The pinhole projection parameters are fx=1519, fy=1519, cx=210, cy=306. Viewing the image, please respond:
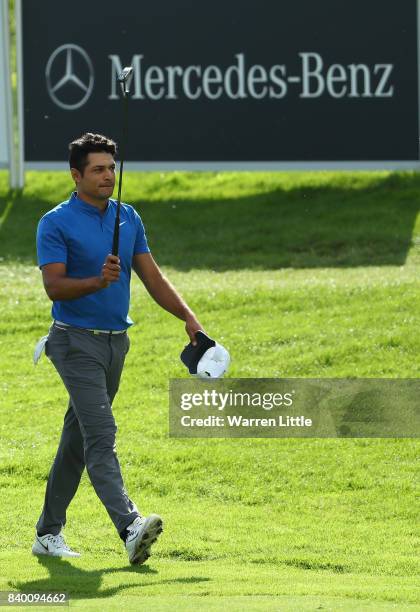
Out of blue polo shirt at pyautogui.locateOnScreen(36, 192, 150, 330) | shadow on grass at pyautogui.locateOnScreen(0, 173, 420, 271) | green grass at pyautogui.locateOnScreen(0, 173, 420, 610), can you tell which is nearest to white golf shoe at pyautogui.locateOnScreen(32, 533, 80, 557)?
green grass at pyautogui.locateOnScreen(0, 173, 420, 610)

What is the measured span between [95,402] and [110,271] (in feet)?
2.29

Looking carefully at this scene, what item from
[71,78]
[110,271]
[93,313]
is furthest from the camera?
[71,78]

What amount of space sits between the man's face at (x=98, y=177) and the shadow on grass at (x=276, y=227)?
961 centimetres

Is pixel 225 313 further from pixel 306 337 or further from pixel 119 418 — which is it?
pixel 119 418

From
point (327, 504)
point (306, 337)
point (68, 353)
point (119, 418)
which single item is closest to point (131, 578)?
point (68, 353)

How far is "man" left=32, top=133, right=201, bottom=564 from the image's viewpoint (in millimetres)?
7215

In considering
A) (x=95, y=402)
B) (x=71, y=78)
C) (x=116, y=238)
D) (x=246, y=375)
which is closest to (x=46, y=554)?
(x=95, y=402)

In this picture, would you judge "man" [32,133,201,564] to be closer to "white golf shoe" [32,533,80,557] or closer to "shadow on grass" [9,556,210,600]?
"shadow on grass" [9,556,210,600]

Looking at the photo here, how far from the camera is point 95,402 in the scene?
24.0 feet

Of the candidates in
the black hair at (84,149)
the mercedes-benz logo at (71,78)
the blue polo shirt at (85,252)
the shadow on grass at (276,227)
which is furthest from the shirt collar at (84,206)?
the mercedes-benz logo at (71,78)

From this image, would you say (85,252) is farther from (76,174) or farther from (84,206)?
(76,174)

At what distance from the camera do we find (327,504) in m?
9.48

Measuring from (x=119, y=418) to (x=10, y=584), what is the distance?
16.1ft

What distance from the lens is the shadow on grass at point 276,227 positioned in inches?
687
